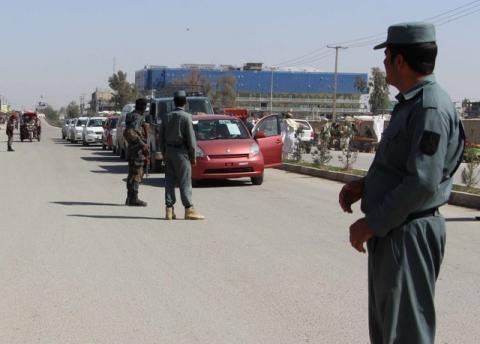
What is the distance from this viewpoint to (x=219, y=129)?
16.6 metres

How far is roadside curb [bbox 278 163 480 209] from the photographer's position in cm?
1225

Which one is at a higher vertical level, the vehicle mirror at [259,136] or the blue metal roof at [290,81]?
the blue metal roof at [290,81]

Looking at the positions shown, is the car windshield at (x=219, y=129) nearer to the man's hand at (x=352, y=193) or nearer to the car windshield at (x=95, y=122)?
the man's hand at (x=352, y=193)

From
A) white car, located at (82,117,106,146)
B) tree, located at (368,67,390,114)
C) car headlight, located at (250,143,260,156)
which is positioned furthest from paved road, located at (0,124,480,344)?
tree, located at (368,67,390,114)

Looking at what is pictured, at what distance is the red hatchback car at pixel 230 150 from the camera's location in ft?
50.6

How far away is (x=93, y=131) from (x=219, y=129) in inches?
1066

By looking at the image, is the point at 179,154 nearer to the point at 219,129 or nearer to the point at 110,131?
the point at 219,129

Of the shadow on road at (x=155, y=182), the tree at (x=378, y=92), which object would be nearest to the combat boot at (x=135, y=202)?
the shadow on road at (x=155, y=182)

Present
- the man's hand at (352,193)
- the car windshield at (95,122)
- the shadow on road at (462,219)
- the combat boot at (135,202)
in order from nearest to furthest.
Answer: the man's hand at (352,193), the shadow on road at (462,219), the combat boot at (135,202), the car windshield at (95,122)

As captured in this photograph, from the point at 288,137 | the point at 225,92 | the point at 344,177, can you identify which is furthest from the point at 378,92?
the point at 344,177

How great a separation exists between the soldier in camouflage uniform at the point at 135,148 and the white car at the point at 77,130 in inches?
1353

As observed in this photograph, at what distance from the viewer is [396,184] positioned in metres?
2.94

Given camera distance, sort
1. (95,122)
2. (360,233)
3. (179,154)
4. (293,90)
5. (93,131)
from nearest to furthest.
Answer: (360,233) → (179,154) → (93,131) → (95,122) → (293,90)

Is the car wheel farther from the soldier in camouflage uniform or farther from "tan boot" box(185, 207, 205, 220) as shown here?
"tan boot" box(185, 207, 205, 220)
